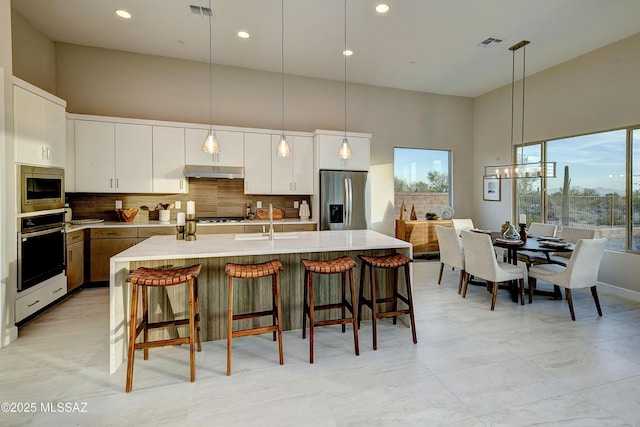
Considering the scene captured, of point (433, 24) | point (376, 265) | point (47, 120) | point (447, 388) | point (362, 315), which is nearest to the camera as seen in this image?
point (447, 388)

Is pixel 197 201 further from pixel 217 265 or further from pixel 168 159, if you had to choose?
pixel 217 265

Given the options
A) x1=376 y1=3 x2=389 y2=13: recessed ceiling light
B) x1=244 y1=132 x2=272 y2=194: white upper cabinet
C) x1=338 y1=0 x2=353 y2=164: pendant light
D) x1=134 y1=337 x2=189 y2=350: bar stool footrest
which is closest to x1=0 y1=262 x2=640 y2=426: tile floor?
x1=134 y1=337 x2=189 y2=350: bar stool footrest

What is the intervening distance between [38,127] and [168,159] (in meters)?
1.57

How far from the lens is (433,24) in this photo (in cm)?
398

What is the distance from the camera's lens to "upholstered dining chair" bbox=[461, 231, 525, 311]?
367 cm

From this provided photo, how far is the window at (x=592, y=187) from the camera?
173 inches

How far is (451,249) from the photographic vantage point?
176 inches

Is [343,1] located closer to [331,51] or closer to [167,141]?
[331,51]

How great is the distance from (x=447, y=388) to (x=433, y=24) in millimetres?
4126

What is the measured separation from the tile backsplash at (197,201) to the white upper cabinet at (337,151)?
83cm

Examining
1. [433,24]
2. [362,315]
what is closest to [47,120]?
[362,315]

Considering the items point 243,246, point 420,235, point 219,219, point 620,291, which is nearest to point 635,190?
point 620,291

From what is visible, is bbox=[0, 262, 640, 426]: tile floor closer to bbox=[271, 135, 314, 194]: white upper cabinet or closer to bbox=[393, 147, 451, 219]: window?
bbox=[271, 135, 314, 194]: white upper cabinet

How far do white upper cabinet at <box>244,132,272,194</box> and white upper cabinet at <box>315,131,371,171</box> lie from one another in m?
0.87
